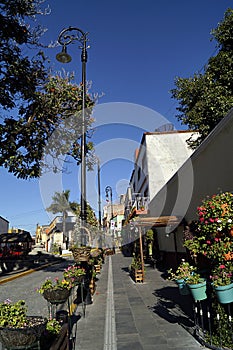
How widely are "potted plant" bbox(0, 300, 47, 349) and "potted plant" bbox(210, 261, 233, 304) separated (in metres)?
2.29

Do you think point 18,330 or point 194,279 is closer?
point 18,330

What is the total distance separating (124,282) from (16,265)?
1333cm

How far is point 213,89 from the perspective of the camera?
12773 millimetres

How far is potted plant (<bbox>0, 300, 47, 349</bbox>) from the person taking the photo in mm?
2553

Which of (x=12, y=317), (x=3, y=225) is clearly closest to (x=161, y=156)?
(x=12, y=317)

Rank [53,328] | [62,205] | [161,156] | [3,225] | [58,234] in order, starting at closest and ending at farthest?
[53,328] → [161,156] → [3,225] → [62,205] → [58,234]

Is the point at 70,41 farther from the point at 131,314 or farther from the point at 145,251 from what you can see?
the point at 145,251

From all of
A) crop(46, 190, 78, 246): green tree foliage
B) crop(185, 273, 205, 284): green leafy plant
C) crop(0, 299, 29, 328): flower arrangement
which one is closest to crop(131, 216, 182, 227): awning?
crop(185, 273, 205, 284): green leafy plant

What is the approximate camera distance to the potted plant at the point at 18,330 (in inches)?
101

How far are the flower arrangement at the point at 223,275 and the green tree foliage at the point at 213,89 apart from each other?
937cm

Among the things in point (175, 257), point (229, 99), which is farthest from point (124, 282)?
point (229, 99)

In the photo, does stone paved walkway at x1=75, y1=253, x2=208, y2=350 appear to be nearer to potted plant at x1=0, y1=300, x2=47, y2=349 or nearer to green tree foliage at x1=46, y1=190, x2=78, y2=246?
potted plant at x1=0, y1=300, x2=47, y2=349

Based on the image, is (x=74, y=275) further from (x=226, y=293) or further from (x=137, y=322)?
(x=226, y=293)

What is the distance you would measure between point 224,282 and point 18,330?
2.65 meters
